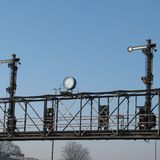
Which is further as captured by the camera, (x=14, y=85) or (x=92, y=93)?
(x=14, y=85)

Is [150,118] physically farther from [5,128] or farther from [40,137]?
[5,128]

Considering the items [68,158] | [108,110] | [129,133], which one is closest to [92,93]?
[108,110]

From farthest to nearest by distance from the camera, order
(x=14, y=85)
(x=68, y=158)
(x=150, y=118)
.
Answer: (x=68, y=158) < (x=14, y=85) < (x=150, y=118)

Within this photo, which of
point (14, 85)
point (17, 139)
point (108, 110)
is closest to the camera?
point (108, 110)

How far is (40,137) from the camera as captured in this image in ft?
96.4

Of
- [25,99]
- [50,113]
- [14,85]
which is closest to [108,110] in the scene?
[50,113]

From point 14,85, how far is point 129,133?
10377 mm

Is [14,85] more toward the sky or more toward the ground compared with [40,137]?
more toward the sky

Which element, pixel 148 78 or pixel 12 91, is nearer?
pixel 148 78

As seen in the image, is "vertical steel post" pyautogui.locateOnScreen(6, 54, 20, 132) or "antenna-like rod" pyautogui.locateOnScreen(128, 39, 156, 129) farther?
"vertical steel post" pyautogui.locateOnScreen(6, 54, 20, 132)

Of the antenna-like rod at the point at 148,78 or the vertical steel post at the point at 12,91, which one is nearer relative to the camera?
the antenna-like rod at the point at 148,78

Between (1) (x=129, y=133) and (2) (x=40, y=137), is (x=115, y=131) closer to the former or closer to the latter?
(1) (x=129, y=133)

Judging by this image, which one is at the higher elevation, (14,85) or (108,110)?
(14,85)

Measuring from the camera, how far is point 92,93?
92.3 ft
